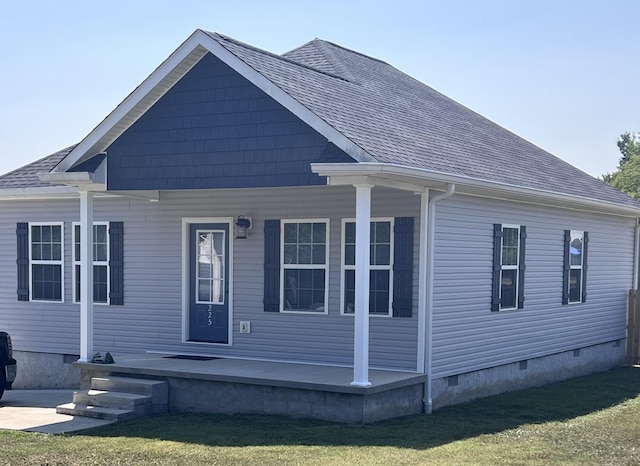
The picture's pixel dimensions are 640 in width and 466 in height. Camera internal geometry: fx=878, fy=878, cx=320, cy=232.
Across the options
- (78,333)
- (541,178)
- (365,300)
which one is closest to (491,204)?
(541,178)

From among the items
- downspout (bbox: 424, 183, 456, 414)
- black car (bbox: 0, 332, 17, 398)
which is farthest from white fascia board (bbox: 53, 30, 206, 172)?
downspout (bbox: 424, 183, 456, 414)

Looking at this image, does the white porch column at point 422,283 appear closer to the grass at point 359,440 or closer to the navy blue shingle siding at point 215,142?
the grass at point 359,440

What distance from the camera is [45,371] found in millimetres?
15258

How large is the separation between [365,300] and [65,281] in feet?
21.8

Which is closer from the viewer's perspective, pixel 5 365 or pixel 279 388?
pixel 279 388

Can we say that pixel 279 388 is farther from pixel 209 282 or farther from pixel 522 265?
pixel 522 265

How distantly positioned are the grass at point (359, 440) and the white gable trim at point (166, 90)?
3.43m

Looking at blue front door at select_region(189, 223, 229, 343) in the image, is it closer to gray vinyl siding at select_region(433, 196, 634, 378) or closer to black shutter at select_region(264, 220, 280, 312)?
black shutter at select_region(264, 220, 280, 312)

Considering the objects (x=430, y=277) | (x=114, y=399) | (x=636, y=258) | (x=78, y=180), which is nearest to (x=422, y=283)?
(x=430, y=277)

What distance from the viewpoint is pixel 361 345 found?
10.4 metres

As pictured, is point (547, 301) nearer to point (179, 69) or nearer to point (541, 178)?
point (541, 178)

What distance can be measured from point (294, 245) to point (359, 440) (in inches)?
156

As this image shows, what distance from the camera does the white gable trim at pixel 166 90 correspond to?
428 inches

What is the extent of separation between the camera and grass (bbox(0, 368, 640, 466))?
8812mm
